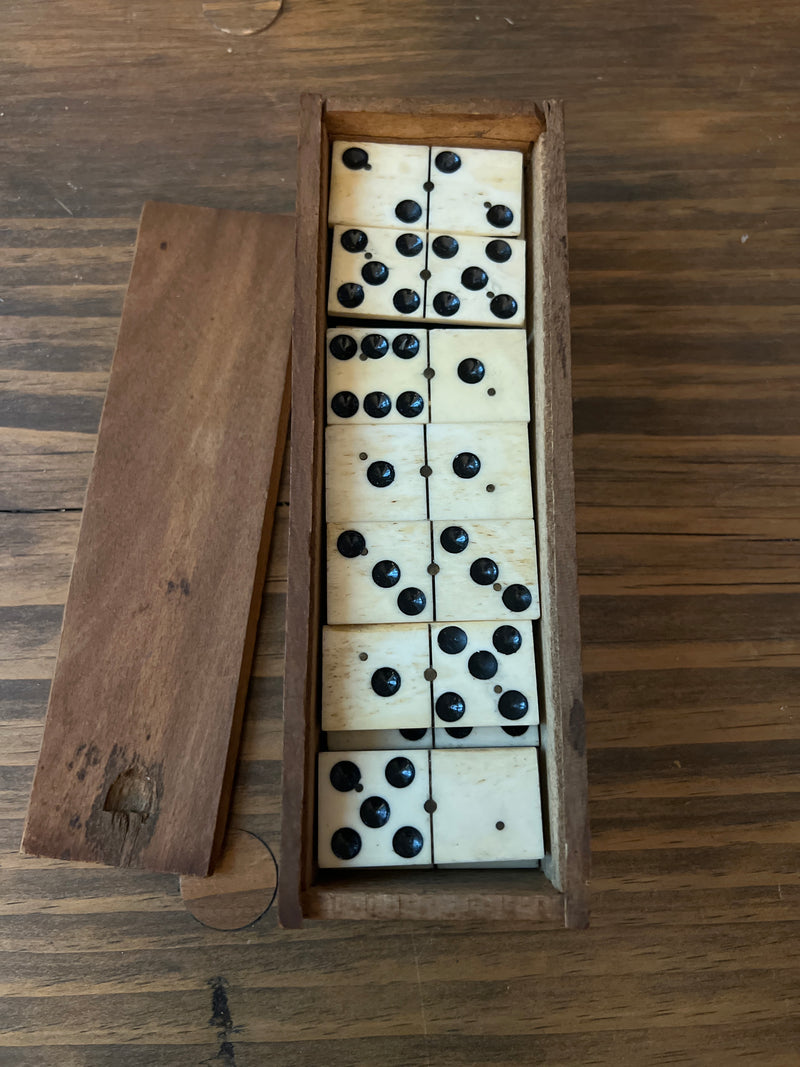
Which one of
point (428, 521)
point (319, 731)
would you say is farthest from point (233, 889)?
point (428, 521)

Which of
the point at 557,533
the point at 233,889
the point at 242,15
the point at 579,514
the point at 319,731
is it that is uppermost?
the point at 242,15

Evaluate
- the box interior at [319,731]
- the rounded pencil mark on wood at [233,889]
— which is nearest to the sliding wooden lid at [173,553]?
the rounded pencil mark on wood at [233,889]

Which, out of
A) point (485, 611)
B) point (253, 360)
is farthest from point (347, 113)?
point (485, 611)

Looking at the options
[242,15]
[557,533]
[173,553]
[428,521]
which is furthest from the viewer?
[242,15]

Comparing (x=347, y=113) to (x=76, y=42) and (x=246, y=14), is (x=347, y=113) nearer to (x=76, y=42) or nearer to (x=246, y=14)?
(x=246, y=14)

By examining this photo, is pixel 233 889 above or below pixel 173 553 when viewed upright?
below

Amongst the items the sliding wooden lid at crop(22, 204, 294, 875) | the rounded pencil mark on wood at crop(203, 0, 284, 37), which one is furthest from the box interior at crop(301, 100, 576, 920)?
the rounded pencil mark on wood at crop(203, 0, 284, 37)

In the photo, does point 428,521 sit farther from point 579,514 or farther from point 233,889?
point 233,889
